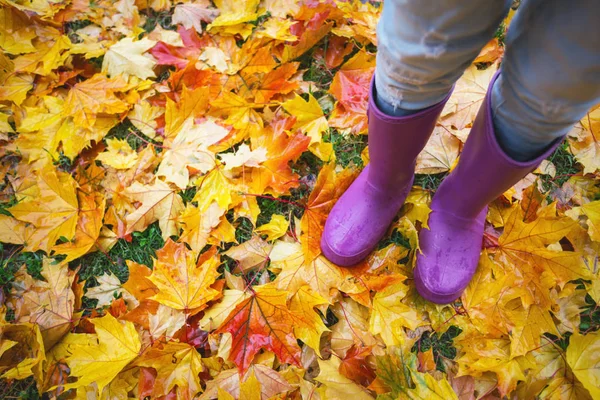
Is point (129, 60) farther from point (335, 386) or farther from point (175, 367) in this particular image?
point (335, 386)

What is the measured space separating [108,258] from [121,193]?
21cm

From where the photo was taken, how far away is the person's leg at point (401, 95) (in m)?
0.49

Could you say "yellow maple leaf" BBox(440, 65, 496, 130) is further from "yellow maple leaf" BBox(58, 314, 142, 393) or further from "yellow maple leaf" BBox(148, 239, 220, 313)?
"yellow maple leaf" BBox(58, 314, 142, 393)

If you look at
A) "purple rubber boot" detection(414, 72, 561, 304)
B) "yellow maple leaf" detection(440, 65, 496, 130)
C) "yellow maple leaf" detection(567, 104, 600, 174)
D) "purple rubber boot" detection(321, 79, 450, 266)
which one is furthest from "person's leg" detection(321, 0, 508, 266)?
"yellow maple leaf" detection(567, 104, 600, 174)

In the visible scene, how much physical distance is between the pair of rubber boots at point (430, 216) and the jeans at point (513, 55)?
0.54 feet

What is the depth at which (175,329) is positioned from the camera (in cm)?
100

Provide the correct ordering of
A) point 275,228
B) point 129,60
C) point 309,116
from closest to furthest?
point 275,228 < point 309,116 < point 129,60

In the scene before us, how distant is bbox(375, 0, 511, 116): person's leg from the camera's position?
0.47 meters

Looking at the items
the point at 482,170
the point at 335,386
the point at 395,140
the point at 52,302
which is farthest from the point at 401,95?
the point at 52,302

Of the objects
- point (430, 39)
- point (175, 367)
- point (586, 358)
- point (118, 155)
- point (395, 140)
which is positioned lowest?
point (175, 367)

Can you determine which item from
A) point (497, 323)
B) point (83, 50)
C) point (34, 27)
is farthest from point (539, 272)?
point (34, 27)

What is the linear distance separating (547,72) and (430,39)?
176 millimetres

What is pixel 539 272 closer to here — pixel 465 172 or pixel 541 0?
pixel 465 172

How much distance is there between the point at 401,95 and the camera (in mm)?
655
